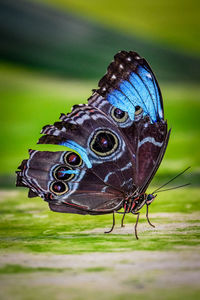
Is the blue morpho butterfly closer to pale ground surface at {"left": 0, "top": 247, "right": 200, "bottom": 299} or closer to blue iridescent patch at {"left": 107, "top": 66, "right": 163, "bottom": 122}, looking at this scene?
blue iridescent patch at {"left": 107, "top": 66, "right": 163, "bottom": 122}

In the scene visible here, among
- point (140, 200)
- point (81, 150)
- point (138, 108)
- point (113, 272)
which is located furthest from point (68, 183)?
point (113, 272)

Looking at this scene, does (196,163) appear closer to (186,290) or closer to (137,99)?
(137,99)

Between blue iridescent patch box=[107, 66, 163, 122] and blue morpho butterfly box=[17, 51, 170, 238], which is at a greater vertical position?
blue iridescent patch box=[107, 66, 163, 122]

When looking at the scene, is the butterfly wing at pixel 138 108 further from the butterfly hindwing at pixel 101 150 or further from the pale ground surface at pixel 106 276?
the pale ground surface at pixel 106 276

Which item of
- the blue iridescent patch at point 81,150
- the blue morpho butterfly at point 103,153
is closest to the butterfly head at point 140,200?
the blue morpho butterfly at point 103,153

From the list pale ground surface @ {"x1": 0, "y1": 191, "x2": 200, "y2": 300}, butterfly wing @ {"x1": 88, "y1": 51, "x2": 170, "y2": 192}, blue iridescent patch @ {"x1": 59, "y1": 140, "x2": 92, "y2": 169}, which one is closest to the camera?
pale ground surface @ {"x1": 0, "y1": 191, "x2": 200, "y2": 300}

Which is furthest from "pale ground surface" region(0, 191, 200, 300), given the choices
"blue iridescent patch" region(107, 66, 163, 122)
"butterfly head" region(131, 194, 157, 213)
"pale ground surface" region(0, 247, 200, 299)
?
"blue iridescent patch" region(107, 66, 163, 122)
